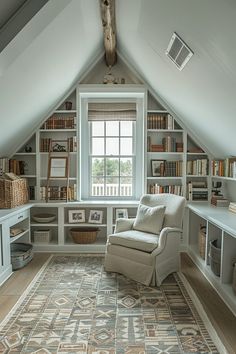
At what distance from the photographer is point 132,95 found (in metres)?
4.36

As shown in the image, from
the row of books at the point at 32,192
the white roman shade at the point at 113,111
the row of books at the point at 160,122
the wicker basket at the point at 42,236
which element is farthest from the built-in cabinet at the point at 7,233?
the row of books at the point at 160,122

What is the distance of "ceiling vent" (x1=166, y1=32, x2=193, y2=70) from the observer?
2.39 metres

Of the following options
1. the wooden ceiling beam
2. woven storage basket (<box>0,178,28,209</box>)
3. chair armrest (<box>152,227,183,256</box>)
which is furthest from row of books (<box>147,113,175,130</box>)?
woven storage basket (<box>0,178,28,209</box>)

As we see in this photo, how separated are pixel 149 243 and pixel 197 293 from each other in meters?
0.70

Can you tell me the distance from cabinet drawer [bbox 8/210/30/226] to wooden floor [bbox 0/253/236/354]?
1.98 feet

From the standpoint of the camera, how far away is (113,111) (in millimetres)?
4449

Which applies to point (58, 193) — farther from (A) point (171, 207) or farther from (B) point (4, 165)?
(A) point (171, 207)

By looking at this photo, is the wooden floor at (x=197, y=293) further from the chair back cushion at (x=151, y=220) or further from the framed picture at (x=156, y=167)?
the framed picture at (x=156, y=167)

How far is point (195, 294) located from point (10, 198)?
99.3 inches

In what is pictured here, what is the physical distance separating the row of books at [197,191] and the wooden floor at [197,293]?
3.02ft

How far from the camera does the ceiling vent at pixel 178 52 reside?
7.84 feet

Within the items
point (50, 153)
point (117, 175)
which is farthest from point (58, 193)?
point (117, 175)

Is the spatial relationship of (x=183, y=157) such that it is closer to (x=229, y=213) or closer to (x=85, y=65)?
(x=229, y=213)

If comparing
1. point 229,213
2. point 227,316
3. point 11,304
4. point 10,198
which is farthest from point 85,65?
point 227,316
